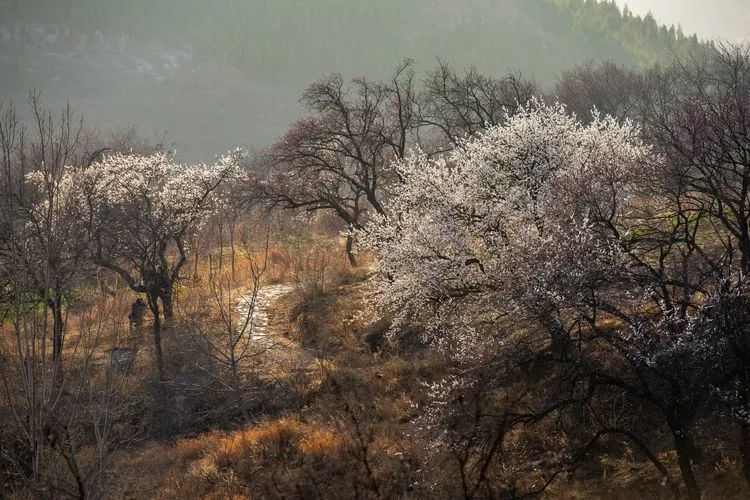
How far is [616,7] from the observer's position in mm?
167750

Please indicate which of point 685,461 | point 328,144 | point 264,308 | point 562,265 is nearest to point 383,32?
point 328,144

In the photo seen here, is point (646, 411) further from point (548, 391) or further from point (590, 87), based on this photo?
point (590, 87)

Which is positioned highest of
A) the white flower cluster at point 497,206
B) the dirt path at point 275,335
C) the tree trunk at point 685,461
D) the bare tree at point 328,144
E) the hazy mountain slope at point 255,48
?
the hazy mountain slope at point 255,48

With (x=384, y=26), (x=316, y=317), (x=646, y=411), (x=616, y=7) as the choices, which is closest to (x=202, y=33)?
(x=384, y=26)

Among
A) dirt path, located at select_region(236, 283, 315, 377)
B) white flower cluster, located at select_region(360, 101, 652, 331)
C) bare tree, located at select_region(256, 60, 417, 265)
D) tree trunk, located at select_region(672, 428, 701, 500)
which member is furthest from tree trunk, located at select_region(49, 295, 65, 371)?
A: bare tree, located at select_region(256, 60, 417, 265)

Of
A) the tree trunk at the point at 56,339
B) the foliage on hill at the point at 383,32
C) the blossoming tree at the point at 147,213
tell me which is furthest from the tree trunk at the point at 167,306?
the foliage on hill at the point at 383,32

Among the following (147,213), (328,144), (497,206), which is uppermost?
(328,144)

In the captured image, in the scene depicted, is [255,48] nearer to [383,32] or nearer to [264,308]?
[383,32]

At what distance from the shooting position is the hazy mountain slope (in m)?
142

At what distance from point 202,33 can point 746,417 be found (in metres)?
198

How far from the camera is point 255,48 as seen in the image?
167 metres

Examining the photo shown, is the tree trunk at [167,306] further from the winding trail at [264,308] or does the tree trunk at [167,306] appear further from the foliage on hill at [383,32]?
the foliage on hill at [383,32]

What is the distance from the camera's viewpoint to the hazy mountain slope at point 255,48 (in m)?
142

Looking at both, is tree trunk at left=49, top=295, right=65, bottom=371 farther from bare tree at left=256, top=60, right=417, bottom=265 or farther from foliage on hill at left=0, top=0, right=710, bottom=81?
foliage on hill at left=0, top=0, right=710, bottom=81
